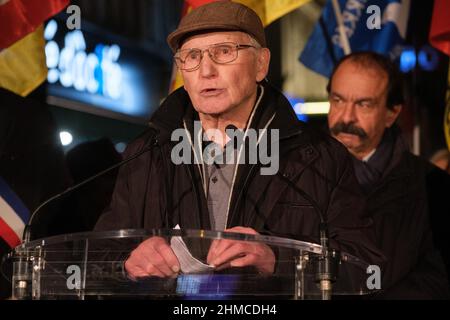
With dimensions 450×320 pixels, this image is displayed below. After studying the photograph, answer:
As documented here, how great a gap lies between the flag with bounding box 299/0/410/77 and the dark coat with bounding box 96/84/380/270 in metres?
1.62

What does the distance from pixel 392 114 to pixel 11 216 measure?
69.2 inches

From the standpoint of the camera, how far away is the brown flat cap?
3.53m

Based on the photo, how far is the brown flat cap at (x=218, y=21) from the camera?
353 centimetres

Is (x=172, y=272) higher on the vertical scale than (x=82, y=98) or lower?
lower

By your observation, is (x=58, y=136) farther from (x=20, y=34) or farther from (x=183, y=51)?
(x=183, y=51)

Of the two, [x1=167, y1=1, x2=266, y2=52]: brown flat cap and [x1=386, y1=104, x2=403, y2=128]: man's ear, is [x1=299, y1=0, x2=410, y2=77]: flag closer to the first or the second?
[x1=386, y1=104, x2=403, y2=128]: man's ear

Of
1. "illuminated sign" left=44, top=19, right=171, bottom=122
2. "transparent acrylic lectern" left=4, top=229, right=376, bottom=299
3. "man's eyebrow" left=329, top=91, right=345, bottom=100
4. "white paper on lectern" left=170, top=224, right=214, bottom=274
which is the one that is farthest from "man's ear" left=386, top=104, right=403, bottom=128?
"white paper on lectern" left=170, top=224, right=214, bottom=274

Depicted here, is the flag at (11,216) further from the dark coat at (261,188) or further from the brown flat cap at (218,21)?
the brown flat cap at (218,21)

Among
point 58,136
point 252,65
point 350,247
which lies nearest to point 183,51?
point 252,65

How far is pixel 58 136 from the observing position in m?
4.62

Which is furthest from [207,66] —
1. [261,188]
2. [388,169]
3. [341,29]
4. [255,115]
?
[341,29]

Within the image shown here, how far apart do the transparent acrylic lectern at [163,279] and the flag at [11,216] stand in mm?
1403

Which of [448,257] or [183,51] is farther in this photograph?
[448,257]
